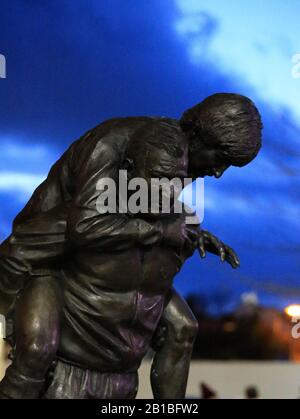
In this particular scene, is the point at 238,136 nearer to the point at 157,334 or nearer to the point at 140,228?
the point at 140,228

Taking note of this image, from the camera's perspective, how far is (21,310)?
4.70 ft

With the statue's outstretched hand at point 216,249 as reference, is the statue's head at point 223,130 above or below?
above

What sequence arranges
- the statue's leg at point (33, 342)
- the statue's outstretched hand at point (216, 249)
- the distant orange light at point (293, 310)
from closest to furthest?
1. the statue's leg at point (33, 342)
2. the statue's outstretched hand at point (216, 249)
3. the distant orange light at point (293, 310)

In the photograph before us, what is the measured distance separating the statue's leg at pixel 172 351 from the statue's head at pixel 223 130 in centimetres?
31

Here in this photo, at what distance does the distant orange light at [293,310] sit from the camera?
11.2 ft

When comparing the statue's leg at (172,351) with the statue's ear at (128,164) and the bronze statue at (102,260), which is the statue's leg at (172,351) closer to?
the bronze statue at (102,260)

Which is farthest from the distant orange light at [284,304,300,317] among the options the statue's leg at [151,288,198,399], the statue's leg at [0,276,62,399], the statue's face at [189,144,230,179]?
the statue's leg at [0,276,62,399]

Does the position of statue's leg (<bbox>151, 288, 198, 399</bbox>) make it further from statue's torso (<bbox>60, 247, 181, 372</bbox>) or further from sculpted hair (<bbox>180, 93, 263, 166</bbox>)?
sculpted hair (<bbox>180, 93, 263, 166</bbox>)

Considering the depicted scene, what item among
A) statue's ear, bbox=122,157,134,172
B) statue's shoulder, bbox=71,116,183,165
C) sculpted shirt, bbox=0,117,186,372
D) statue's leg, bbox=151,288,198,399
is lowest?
statue's leg, bbox=151,288,198,399

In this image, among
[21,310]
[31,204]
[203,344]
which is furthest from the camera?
[203,344]

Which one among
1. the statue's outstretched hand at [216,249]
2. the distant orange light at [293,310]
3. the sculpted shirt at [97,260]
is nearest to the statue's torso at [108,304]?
the sculpted shirt at [97,260]

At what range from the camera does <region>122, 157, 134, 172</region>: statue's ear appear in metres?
1.48

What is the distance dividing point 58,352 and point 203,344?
6.83ft

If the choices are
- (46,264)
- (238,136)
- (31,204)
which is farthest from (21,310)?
(238,136)
